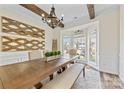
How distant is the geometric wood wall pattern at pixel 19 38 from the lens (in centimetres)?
426

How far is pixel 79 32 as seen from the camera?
26.9 ft

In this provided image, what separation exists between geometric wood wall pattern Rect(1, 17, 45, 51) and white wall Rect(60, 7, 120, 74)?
8.99 ft

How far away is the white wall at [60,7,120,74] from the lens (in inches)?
209

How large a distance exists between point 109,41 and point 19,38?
11.1 ft

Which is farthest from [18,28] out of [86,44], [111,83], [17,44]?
[86,44]

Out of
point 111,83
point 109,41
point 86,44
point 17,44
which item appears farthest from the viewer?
point 86,44

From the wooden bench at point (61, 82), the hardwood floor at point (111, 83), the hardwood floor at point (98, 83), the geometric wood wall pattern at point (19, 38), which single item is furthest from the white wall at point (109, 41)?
the geometric wood wall pattern at point (19, 38)

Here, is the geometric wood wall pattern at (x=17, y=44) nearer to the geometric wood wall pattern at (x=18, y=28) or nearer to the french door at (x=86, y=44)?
the geometric wood wall pattern at (x=18, y=28)

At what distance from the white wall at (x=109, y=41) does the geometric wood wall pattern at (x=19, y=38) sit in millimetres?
2742

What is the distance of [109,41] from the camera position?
5.56 metres

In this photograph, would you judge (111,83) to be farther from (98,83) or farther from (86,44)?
(86,44)

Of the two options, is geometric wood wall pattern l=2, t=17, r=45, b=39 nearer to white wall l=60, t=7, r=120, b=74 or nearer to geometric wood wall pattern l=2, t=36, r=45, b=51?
geometric wood wall pattern l=2, t=36, r=45, b=51
